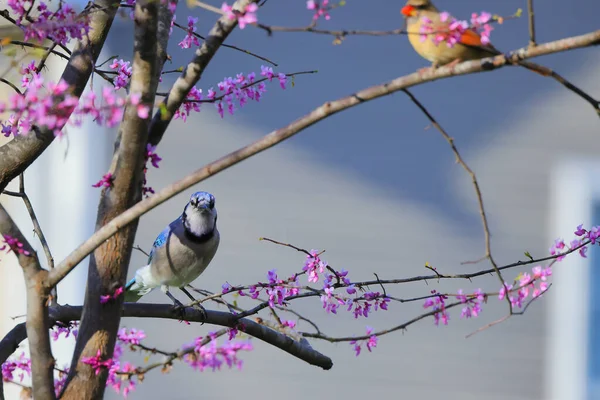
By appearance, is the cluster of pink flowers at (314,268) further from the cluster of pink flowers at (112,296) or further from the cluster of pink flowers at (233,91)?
the cluster of pink flowers at (112,296)

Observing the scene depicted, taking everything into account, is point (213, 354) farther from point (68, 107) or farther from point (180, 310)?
point (68, 107)

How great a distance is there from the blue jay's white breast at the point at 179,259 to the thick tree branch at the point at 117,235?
1.12 metres

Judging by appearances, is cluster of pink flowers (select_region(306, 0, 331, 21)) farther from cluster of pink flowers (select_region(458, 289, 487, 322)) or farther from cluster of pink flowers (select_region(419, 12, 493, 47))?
cluster of pink flowers (select_region(458, 289, 487, 322))

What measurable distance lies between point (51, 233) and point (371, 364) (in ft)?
5.63

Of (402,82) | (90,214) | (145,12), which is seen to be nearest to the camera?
(402,82)

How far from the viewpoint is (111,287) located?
1716 millimetres

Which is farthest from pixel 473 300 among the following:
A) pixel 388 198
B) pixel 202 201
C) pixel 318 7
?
pixel 388 198

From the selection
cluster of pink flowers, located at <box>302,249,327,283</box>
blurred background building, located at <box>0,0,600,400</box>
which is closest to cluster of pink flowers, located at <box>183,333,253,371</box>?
cluster of pink flowers, located at <box>302,249,327,283</box>

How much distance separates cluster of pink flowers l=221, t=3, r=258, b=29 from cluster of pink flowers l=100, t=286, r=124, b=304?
22.5 inches

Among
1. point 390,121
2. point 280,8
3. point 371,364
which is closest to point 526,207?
point 390,121

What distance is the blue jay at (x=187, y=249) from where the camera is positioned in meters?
2.88

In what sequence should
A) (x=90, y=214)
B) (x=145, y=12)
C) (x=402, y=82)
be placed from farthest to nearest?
(x=90, y=214), (x=145, y=12), (x=402, y=82)

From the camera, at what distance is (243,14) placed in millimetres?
1573

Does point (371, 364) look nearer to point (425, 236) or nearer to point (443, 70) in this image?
point (425, 236)
